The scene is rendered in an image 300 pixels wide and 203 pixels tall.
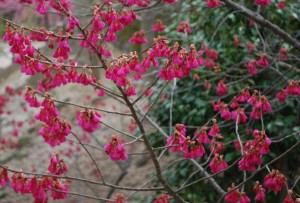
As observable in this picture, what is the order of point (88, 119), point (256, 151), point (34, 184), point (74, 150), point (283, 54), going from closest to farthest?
1. point (88, 119)
2. point (256, 151)
3. point (34, 184)
4. point (283, 54)
5. point (74, 150)

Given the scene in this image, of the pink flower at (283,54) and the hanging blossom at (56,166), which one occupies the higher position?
the pink flower at (283,54)

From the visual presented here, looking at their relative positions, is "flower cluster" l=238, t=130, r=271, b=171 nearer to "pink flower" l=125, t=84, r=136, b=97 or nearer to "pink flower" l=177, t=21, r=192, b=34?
"pink flower" l=125, t=84, r=136, b=97

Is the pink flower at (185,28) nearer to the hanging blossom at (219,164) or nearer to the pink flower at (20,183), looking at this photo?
the hanging blossom at (219,164)

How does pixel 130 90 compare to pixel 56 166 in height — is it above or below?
above

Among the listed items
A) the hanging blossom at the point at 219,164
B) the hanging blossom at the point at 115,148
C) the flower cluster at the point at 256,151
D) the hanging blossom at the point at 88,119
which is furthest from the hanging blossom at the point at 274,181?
the hanging blossom at the point at 88,119

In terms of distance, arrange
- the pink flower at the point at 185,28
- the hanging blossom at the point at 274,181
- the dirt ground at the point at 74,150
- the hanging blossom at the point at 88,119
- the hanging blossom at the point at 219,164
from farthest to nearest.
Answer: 1. the dirt ground at the point at 74,150
2. the pink flower at the point at 185,28
3. the hanging blossom at the point at 219,164
4. the hanging blossom at the point at 274,181
5. the hanging blossom at the point at 88,119

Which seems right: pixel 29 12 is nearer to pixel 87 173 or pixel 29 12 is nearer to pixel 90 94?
pixel 90 94

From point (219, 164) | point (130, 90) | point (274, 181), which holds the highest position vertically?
point (130, 90)

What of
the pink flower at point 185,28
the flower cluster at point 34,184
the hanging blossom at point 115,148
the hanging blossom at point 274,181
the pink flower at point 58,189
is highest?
the pink flower at point 185,28

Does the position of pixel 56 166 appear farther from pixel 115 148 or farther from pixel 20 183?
pixel 115 148

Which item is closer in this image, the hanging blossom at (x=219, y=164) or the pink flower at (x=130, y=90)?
the pink flower at (x=130, y=90)

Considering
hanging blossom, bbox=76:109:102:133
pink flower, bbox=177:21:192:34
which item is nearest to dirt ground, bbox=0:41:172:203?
pink flower, bbox=177:21:192:34

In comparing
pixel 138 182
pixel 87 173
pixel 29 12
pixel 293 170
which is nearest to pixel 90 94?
pixel 87 173

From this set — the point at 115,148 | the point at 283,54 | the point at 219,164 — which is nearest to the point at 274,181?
the point at 219,164
